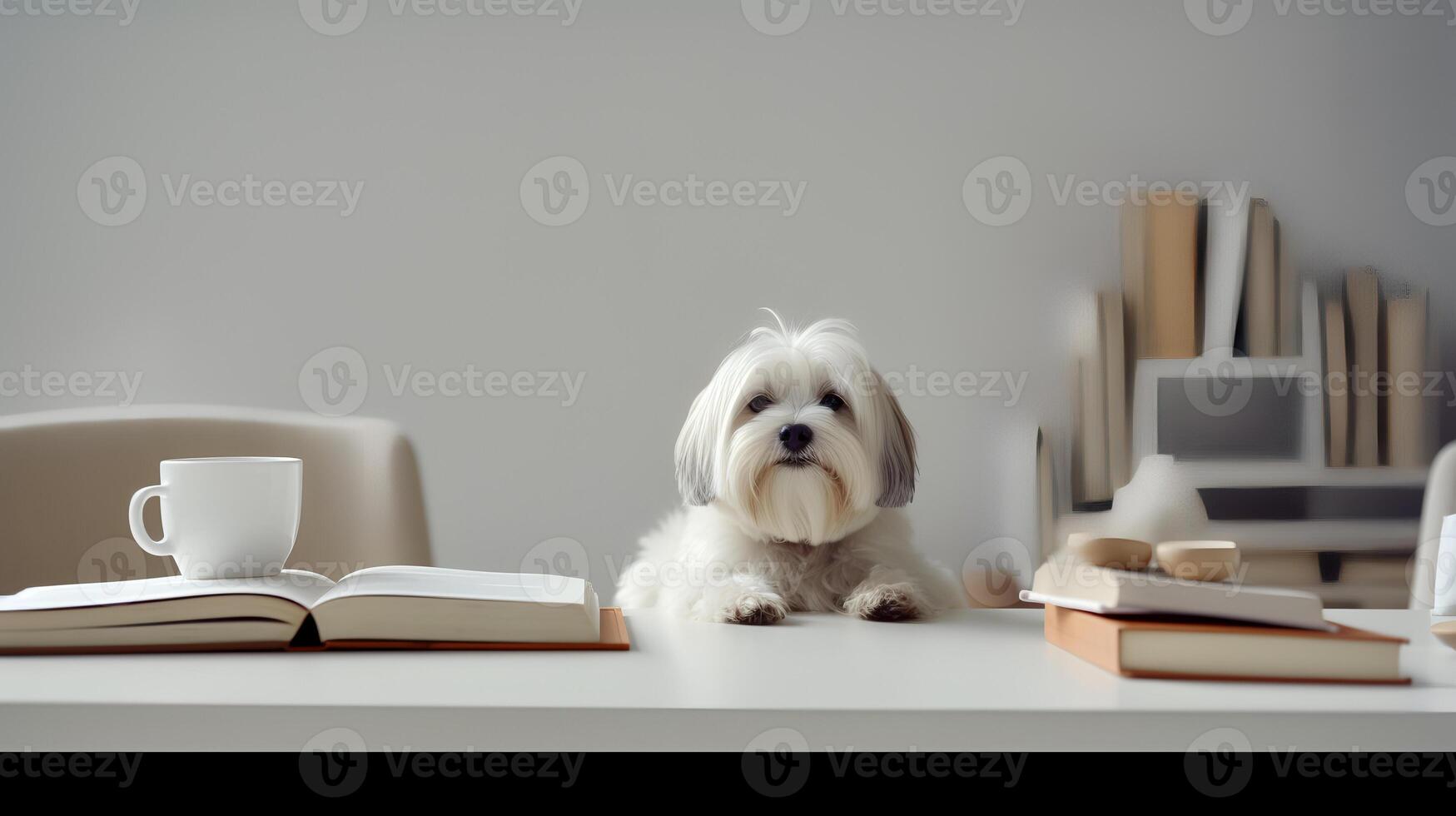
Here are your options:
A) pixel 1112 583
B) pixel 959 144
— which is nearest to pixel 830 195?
pixel 959 144

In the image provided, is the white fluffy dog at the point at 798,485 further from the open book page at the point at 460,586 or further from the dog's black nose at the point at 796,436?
the open book page at the point at 460,586

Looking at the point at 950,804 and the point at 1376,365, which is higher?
the point at 1376,365

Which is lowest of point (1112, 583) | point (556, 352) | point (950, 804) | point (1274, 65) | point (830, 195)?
point (950, 804)

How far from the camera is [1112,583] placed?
856mm

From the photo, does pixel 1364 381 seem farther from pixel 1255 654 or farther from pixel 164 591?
pixel 164 591

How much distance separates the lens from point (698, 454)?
146 centimetres

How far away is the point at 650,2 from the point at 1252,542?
7.34ft

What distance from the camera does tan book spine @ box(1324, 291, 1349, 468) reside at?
2887 mm

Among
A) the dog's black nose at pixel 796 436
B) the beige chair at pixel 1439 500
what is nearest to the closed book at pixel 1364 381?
the beige chair at pixel 1439 500

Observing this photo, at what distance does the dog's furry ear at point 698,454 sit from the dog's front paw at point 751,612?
27 cm

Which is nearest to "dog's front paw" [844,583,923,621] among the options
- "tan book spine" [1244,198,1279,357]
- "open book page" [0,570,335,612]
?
"open book page" [0,570,335,612]

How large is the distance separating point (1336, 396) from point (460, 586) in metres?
2.71

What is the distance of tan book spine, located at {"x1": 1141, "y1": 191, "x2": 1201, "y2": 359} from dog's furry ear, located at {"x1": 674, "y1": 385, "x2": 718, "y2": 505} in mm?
1919

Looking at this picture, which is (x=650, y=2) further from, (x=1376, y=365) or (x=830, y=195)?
(x=1376, y=365)
